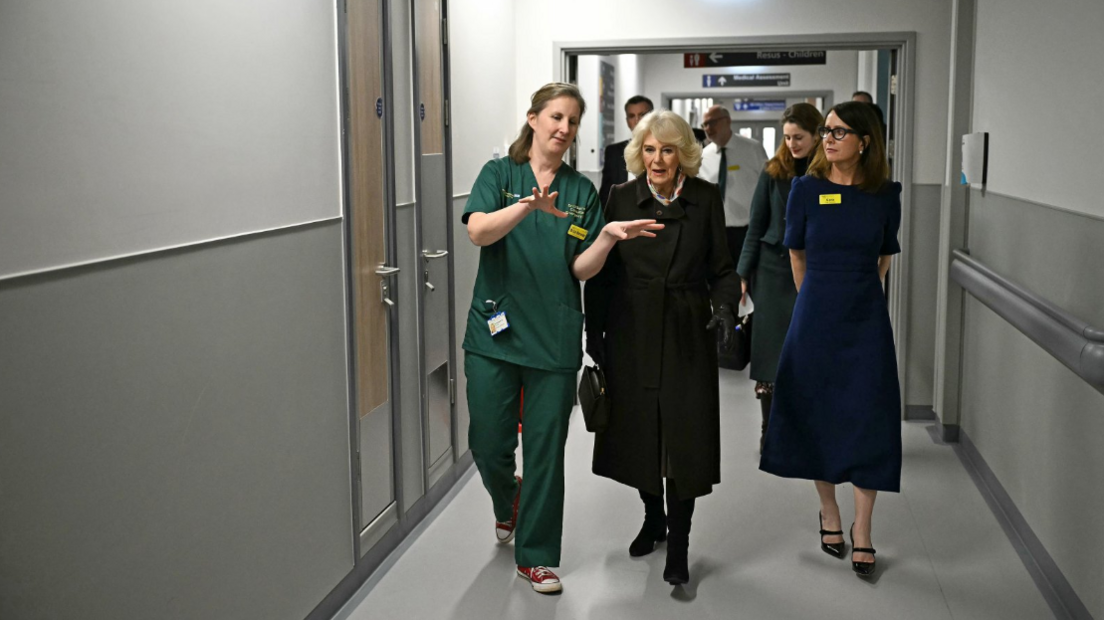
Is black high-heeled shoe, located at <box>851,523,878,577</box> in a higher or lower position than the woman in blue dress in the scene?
lower

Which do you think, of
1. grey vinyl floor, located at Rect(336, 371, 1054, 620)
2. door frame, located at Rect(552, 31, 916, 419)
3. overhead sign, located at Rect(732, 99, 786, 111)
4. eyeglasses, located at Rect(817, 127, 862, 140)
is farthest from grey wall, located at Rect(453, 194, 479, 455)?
overhead sign, located at Rect(732, 99, 786, 111)

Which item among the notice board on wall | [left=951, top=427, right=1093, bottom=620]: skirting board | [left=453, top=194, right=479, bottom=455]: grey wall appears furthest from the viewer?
the notice board on wall

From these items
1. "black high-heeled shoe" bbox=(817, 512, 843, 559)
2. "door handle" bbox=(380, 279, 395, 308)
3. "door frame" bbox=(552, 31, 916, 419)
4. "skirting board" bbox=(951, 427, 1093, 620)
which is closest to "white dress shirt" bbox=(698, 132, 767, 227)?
"door frame" bbox=(552, 31, 916, 419)

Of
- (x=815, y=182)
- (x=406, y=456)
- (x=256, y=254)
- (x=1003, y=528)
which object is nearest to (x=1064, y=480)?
(x=1003, y=528)

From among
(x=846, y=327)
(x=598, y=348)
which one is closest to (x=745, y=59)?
(x=846, y=327)

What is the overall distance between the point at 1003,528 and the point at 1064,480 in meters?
0.83

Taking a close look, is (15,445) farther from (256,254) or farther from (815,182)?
(815,182)

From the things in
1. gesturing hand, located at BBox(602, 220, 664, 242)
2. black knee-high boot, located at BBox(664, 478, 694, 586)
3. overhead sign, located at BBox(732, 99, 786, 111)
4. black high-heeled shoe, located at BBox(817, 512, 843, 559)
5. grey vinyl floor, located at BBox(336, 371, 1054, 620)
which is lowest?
grey vinyl floor, located at BBox(336, 371, 1054, 620)

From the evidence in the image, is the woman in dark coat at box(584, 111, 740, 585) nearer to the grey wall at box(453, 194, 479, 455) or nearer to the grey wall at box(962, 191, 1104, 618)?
the grey wall at box(962, 191, 1104, 618)

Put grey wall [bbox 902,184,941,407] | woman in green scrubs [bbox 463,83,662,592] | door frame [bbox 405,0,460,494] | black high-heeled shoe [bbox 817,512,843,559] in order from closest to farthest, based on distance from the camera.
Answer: woman in green scrubs [bbox 463,83,662,592]
black high-heeled shoe [bbox 817,512,843,559]
door frame [bbox 405,0,460,494]
grey wall [bbox 902,184,941,407]

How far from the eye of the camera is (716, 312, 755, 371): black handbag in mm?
3664

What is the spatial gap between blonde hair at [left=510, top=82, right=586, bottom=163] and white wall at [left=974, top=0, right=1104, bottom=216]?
1.54 meters

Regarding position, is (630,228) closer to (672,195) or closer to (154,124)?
(672,195)

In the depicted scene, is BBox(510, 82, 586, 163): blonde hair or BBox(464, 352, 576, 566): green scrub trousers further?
BBox(464, 352, 576, 566): green scrub trousers
